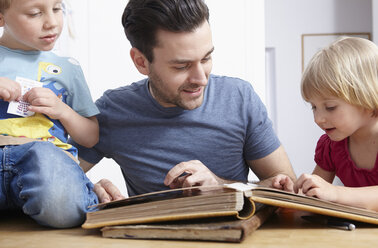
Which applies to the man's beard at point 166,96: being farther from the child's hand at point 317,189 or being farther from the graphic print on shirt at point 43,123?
the child's hand at point 317,189

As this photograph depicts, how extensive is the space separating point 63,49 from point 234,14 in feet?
3.10

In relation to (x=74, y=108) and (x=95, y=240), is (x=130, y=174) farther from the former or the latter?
(x=95, y=240)

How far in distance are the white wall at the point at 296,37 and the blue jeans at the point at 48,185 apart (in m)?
5.00

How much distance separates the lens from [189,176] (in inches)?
40.4

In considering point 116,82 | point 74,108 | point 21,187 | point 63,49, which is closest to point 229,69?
point 116,82

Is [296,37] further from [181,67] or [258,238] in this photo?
[258,238]

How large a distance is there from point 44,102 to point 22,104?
72 millimetres

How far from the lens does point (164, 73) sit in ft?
4.37

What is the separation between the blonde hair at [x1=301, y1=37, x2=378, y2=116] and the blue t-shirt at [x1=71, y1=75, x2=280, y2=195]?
0.71ft

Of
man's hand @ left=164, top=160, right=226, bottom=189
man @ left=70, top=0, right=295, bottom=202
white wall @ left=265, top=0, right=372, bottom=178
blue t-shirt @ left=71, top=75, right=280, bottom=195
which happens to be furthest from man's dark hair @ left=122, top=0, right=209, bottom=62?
white wall @ left=265, top=0, right=372, bottom=178

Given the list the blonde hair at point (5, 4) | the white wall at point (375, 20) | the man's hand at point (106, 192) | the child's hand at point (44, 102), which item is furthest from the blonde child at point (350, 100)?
the white wall at point (375, 20)

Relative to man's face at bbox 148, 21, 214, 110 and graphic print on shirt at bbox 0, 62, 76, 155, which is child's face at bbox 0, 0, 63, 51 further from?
man's face at bbox 148, 21, 214, 110

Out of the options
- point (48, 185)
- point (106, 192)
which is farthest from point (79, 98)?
point (48, 185)

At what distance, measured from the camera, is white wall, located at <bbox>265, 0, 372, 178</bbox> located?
5.73m
